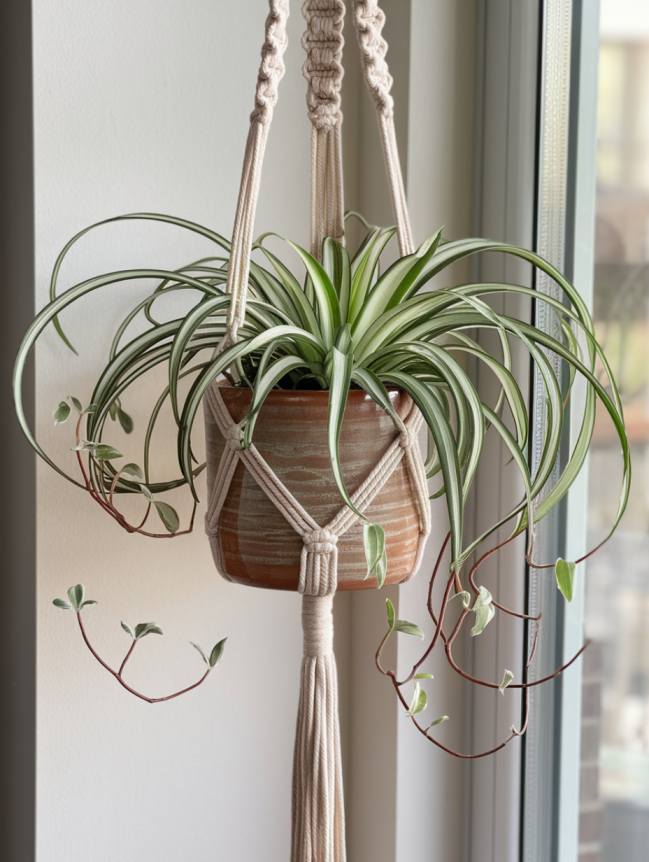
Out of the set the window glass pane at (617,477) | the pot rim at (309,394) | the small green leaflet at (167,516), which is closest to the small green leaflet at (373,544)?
the pot rim at (309,394)

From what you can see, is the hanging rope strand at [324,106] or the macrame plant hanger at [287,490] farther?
the hanging rope strand at [324,106]

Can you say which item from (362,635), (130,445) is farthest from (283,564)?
(362,635)

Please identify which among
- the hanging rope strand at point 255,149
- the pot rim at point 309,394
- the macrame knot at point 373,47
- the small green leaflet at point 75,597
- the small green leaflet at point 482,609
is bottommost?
the small green leaflet at point 75,597

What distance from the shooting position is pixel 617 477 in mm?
1138

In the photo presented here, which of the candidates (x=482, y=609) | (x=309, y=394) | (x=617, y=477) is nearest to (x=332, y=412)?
(x=309, y=394)

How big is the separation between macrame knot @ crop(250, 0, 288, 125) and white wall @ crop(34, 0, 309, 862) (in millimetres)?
345

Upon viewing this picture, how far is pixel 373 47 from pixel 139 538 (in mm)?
626

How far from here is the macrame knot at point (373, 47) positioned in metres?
0.92

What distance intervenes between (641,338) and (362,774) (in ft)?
2.32

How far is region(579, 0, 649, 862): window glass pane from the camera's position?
109cm

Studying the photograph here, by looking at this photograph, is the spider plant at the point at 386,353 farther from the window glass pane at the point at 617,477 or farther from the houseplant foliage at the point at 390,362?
the window glass pane at the point at 617,477

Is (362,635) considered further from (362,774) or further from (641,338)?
(641,338)

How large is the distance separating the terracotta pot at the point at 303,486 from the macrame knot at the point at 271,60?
0.25m

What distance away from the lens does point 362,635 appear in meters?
1.37
